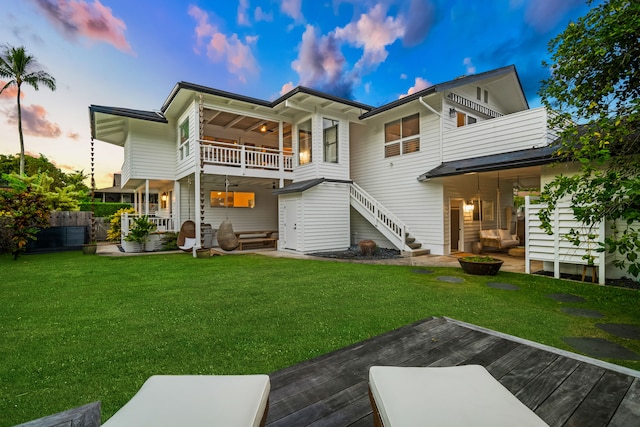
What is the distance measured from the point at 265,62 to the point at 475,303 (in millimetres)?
29935

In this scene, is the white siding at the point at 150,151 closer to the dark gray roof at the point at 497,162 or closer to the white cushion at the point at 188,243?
the white cushion at the point at 188,243

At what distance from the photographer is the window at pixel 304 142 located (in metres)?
12.4

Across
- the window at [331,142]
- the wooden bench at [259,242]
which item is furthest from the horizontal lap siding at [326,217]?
the wooden bench at [259,242]

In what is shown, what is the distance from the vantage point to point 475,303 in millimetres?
4801

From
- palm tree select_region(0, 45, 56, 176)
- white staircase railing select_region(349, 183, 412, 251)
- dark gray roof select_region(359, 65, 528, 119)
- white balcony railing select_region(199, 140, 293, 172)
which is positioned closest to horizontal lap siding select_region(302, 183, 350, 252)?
white staircase railing select_region(349, 183, 412, 251)

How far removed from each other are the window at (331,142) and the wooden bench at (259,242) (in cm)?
426

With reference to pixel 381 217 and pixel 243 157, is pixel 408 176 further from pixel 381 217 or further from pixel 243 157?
pixel 243 157

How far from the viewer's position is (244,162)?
11.5m

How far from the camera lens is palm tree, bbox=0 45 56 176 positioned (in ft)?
59.1

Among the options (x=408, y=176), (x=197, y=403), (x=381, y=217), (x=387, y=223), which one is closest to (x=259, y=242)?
(x=381, y=217)

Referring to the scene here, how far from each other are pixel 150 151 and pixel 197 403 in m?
14.4

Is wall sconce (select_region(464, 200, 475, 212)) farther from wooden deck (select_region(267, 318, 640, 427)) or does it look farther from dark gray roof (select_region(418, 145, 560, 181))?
wooden deck (select_region(267, 318, 640, 427))

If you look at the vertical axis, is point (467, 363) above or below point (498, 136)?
below

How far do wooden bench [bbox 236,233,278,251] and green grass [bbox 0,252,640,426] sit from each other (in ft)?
14.1
